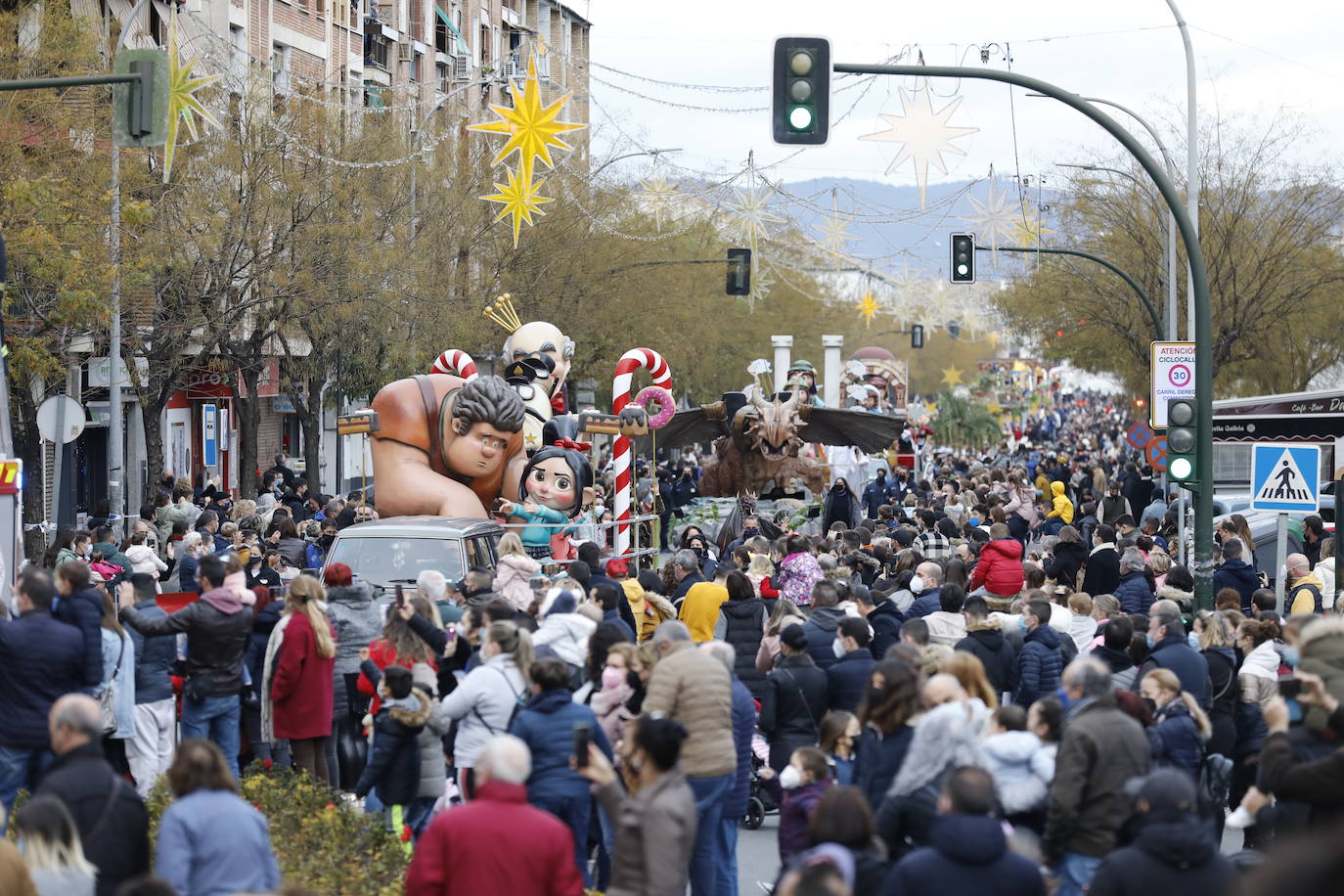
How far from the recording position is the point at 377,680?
393 inches

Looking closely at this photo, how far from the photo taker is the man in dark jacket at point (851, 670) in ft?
32.7

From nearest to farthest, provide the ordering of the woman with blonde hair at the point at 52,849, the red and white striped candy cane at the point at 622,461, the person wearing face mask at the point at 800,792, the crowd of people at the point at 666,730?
the woman with blonde hair at the point at 52,849 < the crowd of people at the point at 666,730 < the person wearing face mask at the point at 800,792 < the red and white striped candy cane at the point at 622,461

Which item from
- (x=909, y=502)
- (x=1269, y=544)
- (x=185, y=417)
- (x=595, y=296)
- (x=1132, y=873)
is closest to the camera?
(x=1132, y=873)

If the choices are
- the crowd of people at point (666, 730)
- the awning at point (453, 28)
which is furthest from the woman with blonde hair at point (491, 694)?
the awning at point (453, 28)

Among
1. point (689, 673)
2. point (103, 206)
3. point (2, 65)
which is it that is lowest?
point (689, 673)

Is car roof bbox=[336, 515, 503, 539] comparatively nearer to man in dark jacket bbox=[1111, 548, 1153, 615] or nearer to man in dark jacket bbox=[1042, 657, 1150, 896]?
man in dark jacket bbox=[1111, 548, 1153, 615]

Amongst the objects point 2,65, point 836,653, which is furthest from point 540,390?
point 836,653

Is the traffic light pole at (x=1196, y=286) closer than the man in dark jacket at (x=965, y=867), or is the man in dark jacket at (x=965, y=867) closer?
the man in dark jacket at (x=965, y=867)

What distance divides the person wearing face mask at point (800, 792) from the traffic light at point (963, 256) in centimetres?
2133

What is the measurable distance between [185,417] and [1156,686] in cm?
3491

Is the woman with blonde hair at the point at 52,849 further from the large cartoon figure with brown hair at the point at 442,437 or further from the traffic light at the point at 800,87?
the large cartoon figure with brown hair at the point at 442,437

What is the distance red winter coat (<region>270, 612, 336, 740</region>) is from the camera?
10672 millimetres

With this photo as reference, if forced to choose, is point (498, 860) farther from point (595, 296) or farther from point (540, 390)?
point (595, 296)

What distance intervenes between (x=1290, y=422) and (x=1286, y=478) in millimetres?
14962
